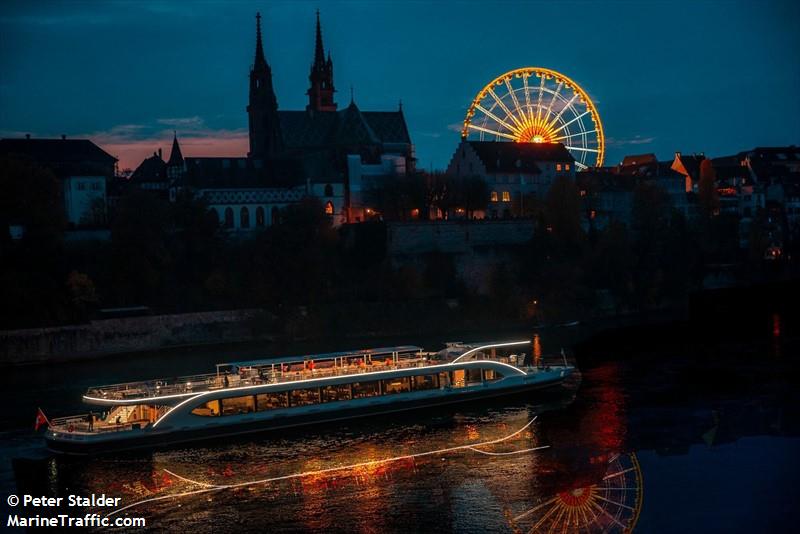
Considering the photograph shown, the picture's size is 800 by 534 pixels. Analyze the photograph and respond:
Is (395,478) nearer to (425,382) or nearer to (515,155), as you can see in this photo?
(425,382)

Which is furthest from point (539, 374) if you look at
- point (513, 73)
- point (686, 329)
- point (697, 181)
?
point (697, 181)

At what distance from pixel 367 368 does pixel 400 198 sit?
37.4m

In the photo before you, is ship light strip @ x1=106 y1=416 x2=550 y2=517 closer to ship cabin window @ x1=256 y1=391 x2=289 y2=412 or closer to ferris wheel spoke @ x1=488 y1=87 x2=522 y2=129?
ship cabin window @ x1=256 y1=391 x2=289 y2=412

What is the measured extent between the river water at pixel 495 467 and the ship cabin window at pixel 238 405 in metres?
1.17

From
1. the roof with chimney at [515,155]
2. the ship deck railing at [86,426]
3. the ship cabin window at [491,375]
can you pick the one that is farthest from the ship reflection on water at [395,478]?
→ the roof with chimney at [515,155]

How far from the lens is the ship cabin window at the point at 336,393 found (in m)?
35.1

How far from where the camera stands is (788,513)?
79.8 ft

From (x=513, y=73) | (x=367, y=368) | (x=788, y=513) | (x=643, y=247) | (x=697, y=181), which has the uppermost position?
(x=513, y=73)

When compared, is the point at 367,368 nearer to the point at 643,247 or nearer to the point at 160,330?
the point at 160,330

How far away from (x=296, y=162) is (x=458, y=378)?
143 ft

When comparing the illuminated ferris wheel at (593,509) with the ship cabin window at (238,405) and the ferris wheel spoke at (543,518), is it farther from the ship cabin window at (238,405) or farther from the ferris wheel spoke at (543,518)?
the ship cabin window at (238,405)

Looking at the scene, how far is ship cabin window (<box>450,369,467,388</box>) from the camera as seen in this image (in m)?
37.6

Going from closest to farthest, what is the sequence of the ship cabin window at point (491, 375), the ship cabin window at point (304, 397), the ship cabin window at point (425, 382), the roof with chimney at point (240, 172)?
the ship cabin window at point (304, 397) → the ship cabin window at point (425, 382) → the ship cabin window at point (491, 375) → the roof with chimney at point (240, 172)

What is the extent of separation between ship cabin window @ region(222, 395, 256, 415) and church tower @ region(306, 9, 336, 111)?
63596mm
